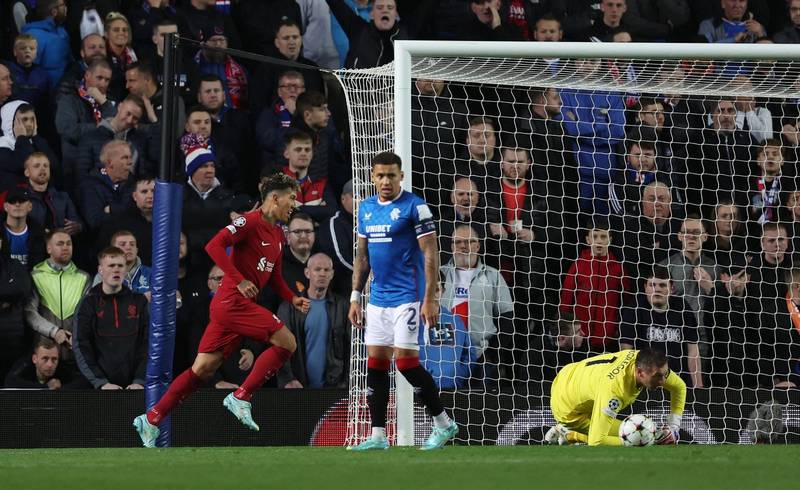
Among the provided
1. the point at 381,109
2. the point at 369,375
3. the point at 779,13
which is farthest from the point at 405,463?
the point at 779,13

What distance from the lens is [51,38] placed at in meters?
10.8

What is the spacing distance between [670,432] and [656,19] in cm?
565

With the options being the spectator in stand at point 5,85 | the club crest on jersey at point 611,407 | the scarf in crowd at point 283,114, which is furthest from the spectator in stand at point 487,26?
the club crest on jersey at point 611,407

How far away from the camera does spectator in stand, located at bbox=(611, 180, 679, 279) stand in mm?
10305

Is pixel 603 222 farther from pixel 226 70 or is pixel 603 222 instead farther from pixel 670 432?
pixel 226 70

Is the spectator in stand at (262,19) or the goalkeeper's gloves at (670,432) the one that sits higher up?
the spectator in stand at (262,19)

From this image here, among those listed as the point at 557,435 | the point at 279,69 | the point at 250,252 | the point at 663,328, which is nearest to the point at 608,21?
the point at 279,69

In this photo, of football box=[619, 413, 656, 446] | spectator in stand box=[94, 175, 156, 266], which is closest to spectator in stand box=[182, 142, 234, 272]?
spectator in stand box=[94, 175, 156, 266]

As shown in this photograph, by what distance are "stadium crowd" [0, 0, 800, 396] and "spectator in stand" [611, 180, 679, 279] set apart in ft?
0.07

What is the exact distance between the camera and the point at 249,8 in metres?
11.4

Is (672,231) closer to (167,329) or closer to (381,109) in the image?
(381,109)

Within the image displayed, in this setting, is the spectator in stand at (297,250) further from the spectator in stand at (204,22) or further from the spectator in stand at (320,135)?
the spectator in stand at (204,22)

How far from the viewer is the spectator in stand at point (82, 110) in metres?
10.3

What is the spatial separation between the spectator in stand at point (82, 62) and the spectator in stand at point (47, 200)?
30.2 inches
